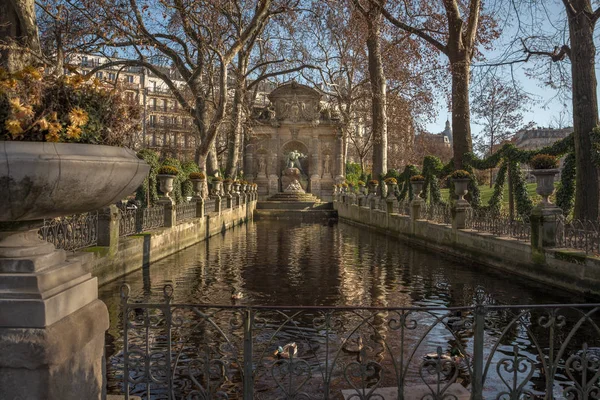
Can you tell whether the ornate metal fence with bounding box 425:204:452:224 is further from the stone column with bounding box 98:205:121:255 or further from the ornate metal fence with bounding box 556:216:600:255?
the stone column with bounding box 98:205:121:255

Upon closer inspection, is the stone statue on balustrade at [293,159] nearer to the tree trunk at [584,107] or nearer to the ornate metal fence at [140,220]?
the ornate metal fence at [140,220]

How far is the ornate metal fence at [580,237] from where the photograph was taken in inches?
356

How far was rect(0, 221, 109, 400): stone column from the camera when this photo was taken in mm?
2727

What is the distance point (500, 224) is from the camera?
12.6 meters

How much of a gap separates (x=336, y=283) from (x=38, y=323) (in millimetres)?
7953

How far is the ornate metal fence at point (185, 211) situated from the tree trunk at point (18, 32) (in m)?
6.23

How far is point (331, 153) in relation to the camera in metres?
44.6

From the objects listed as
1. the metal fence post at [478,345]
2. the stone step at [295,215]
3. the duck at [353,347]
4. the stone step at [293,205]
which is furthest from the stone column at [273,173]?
the metal fence post at [478,345]

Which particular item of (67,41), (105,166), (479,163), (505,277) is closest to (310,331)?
(105,166)

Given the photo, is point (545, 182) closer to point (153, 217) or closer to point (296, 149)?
point (153, 217)

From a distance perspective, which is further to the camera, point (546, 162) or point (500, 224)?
point (500, 224)

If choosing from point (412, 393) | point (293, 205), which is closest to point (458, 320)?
point (412, 393)

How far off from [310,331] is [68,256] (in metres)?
4.21

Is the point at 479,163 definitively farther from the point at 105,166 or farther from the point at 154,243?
the point at 105,166
